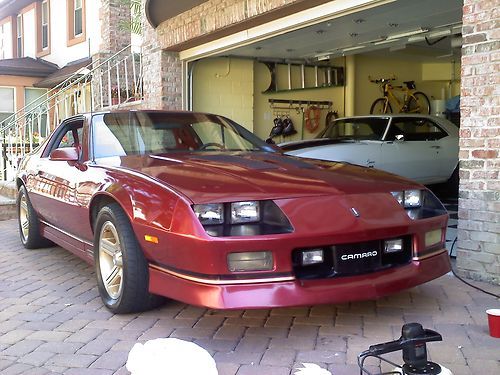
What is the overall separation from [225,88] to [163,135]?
245 inches

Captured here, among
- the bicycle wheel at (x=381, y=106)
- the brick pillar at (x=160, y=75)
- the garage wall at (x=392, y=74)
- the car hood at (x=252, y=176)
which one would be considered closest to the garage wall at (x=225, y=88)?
the brick pillar at (x=160, y=75)

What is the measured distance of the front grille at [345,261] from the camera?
9.56 ft

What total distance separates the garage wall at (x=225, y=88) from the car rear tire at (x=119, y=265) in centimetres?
641

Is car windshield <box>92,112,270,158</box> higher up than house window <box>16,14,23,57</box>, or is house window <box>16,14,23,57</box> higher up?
house window <box>16,14,23,57</box>

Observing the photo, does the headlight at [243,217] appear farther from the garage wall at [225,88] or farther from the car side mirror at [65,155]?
the garage wall at [225,88]

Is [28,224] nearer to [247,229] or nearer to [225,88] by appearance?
[247,229]

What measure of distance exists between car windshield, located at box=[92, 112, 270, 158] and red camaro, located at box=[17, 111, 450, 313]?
0.16 ft

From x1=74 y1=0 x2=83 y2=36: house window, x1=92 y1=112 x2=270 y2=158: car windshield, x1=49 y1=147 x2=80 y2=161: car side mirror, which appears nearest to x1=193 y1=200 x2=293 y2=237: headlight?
x1=92 y1=112 x2=270 y2=158: car windshield

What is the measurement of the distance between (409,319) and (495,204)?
1.29 m

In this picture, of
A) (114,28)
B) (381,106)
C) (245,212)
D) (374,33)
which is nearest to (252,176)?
(245,212)

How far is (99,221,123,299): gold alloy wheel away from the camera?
350cm

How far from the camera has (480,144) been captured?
417 centimetres

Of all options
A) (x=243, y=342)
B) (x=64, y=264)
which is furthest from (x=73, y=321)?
(x=64, y=264)

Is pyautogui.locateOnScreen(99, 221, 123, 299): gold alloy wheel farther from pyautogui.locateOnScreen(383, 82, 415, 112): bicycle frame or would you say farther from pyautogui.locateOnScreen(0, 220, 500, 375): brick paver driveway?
pyautogui.locateOnScreen(383, 82, 415, 112): bicycle frame
